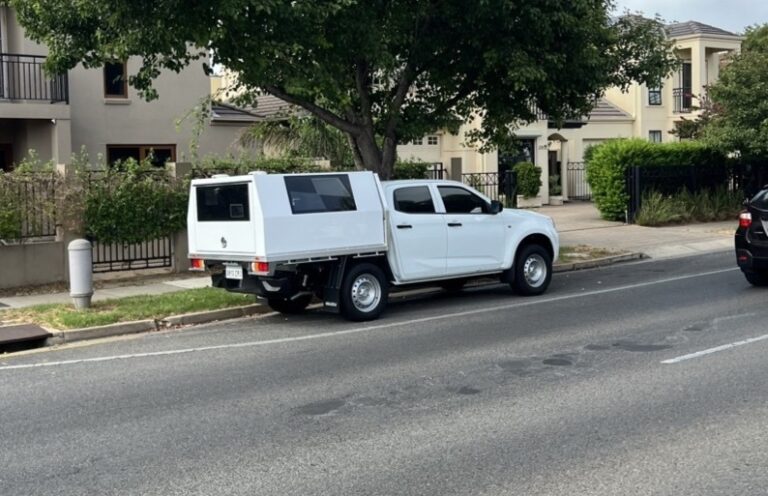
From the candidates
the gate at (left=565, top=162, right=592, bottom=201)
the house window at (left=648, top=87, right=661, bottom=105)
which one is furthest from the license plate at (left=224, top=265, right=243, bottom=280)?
the house window at (left=648, top=87, right=661, bottom=105)

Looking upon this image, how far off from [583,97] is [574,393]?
9.69 m

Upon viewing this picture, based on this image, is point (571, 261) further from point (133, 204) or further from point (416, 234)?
point (133, 204)

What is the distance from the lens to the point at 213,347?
394 inches

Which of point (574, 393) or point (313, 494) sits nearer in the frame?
point (313, 494)

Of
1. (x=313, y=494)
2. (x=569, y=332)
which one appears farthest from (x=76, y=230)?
(x=313, y=494)

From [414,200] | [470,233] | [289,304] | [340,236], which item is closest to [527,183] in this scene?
[470,233]

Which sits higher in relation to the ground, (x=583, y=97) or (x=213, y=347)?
(x=583, y=97)

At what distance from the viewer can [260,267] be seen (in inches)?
422

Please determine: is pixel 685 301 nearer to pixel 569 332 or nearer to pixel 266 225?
pixel 569 332

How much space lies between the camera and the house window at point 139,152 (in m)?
22.3

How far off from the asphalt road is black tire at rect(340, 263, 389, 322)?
0.75 feet

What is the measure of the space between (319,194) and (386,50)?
2.92 m

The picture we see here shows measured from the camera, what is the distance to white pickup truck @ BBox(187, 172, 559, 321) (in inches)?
425

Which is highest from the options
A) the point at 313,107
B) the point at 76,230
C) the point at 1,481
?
the point at 313,107
